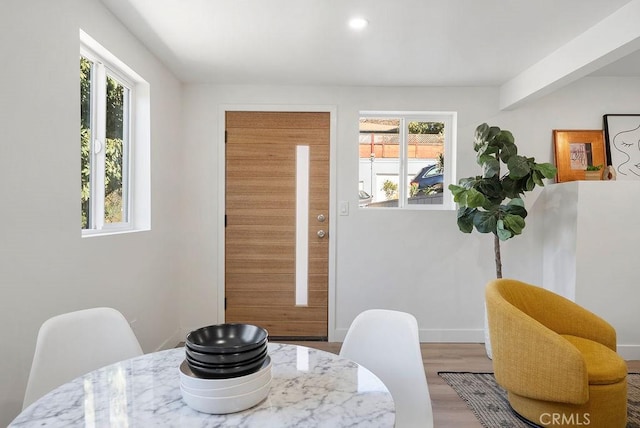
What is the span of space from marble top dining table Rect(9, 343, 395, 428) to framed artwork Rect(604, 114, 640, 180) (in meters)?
3.38

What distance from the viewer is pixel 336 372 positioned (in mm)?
1190

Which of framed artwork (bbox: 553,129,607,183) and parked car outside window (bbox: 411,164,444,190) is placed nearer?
framed artwork (bbox: 553,129,607,183)

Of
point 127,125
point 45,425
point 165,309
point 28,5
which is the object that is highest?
point 28,5

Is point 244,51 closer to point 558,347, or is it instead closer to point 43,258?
point 43,258

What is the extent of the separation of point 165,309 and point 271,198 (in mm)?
1266

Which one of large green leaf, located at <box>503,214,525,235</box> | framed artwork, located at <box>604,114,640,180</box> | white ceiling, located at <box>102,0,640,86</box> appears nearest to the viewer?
white ceiling, located at <box>102,0,640,86</box>

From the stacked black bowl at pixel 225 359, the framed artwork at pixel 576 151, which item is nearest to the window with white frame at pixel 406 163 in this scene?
the framed artwork at pixel 576 151

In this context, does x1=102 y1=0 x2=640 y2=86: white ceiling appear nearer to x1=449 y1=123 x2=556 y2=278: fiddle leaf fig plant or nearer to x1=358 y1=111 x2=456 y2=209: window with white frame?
x1=358 y1=111 x2=456 y2=209: window with white frame

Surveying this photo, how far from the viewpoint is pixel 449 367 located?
117 inches

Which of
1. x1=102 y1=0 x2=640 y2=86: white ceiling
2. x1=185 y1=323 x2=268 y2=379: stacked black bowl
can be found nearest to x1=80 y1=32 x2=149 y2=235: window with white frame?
x1=102 y1=0 x2=640 y2=86: white ceiling

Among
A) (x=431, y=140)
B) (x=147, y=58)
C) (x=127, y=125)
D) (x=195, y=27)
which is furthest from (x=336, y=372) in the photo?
(x=431, y=140)

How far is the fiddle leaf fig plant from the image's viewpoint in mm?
2902

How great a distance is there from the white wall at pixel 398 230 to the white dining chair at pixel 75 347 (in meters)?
1.99

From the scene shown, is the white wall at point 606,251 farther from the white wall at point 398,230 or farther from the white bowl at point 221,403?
the white bowl at point 221,403
